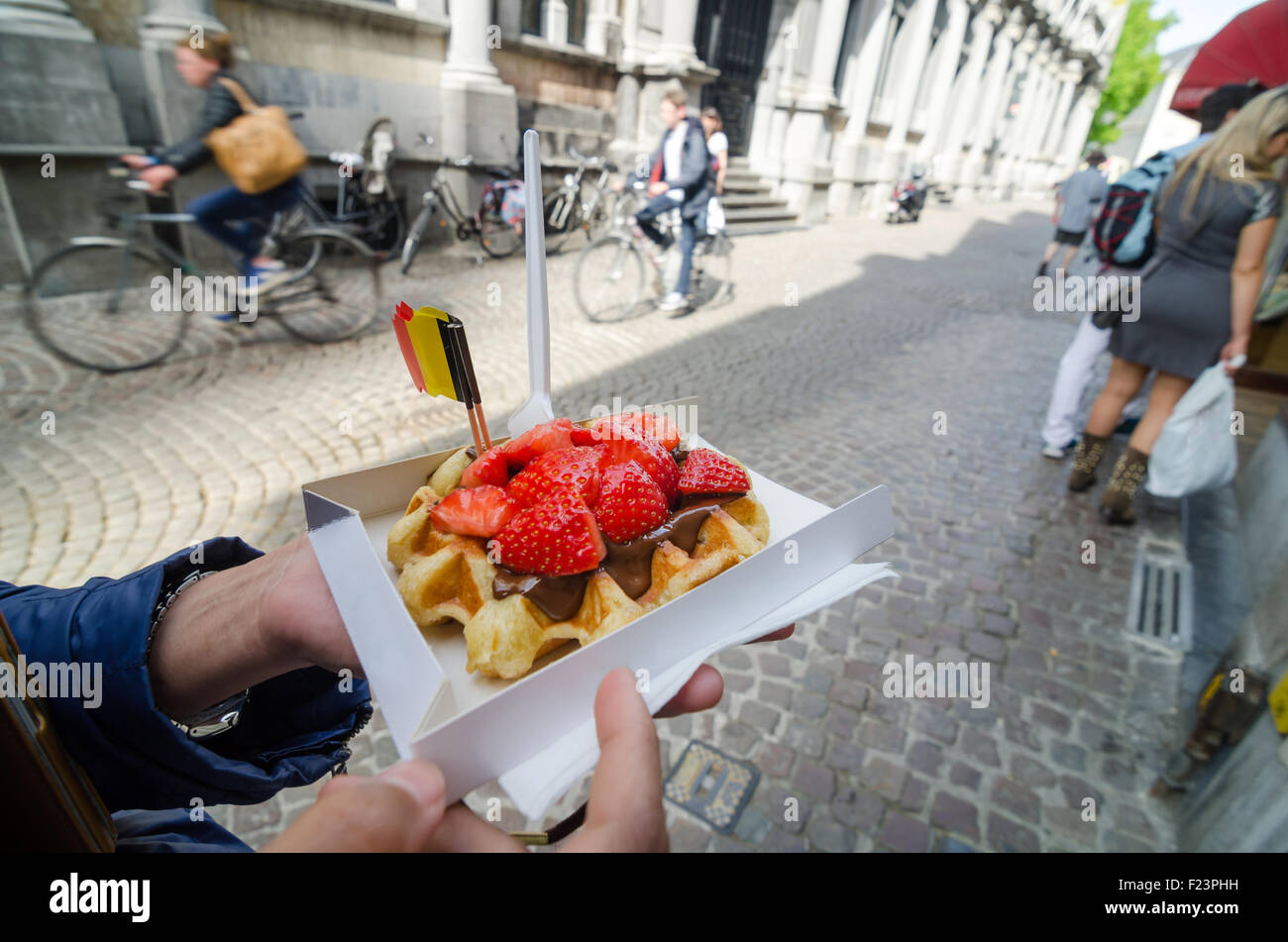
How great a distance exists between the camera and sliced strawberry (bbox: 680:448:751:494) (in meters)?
1.77

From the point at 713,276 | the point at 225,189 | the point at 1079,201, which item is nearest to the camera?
the point at 225,189

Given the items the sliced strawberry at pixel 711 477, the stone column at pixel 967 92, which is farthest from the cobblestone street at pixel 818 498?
the stone column at pixel 967 92

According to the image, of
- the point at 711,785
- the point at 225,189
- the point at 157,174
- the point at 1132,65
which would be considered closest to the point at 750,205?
the point at 225,189

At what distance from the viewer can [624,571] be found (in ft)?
5.19

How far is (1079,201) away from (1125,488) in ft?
25.6

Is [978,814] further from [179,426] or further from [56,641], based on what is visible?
[179,426]

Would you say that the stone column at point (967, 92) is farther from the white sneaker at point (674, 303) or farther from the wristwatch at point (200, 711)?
the wristwatch at point (200, 711)

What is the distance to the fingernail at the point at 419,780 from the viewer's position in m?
0.88

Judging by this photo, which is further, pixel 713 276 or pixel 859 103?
pixel 859 103

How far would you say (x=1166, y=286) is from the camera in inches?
155

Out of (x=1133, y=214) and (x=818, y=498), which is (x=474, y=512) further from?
(x=1133, y=214)

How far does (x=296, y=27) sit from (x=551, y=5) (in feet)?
16.8

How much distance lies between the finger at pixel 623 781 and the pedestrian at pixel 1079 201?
11.7 metres
